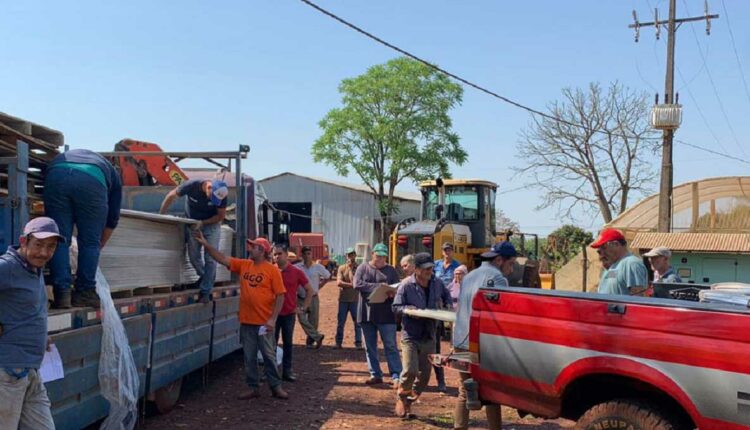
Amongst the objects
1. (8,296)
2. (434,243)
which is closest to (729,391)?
(8,296)

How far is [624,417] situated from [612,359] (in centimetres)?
38

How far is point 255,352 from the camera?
8.27 meters

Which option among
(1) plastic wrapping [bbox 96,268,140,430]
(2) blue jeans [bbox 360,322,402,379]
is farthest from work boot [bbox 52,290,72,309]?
(2) blue jeans [bbox 360,322,402,379]

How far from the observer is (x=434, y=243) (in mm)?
16281

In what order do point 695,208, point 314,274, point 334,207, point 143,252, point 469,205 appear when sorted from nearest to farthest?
point 143,252, point 314,274, point 469,205, point 695,208, point 334,207

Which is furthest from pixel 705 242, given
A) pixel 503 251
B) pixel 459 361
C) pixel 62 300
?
pixel 62 300

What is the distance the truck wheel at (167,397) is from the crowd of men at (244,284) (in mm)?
874

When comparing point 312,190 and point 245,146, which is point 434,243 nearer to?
point 245,146

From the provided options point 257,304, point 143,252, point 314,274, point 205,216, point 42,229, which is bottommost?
point 257,304

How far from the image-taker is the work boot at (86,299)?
17.4 ft

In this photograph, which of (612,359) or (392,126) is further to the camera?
(392,126)

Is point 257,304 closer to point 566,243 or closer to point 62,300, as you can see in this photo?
point 62,300

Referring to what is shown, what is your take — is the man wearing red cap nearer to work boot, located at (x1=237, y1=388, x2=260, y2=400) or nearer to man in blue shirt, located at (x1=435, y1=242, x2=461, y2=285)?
work boot, located at (x1=237, y1=388, x2=260, y2=400)

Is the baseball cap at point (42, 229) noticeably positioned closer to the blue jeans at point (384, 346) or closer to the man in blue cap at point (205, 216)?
the man in blue cap at point (205, 216)
